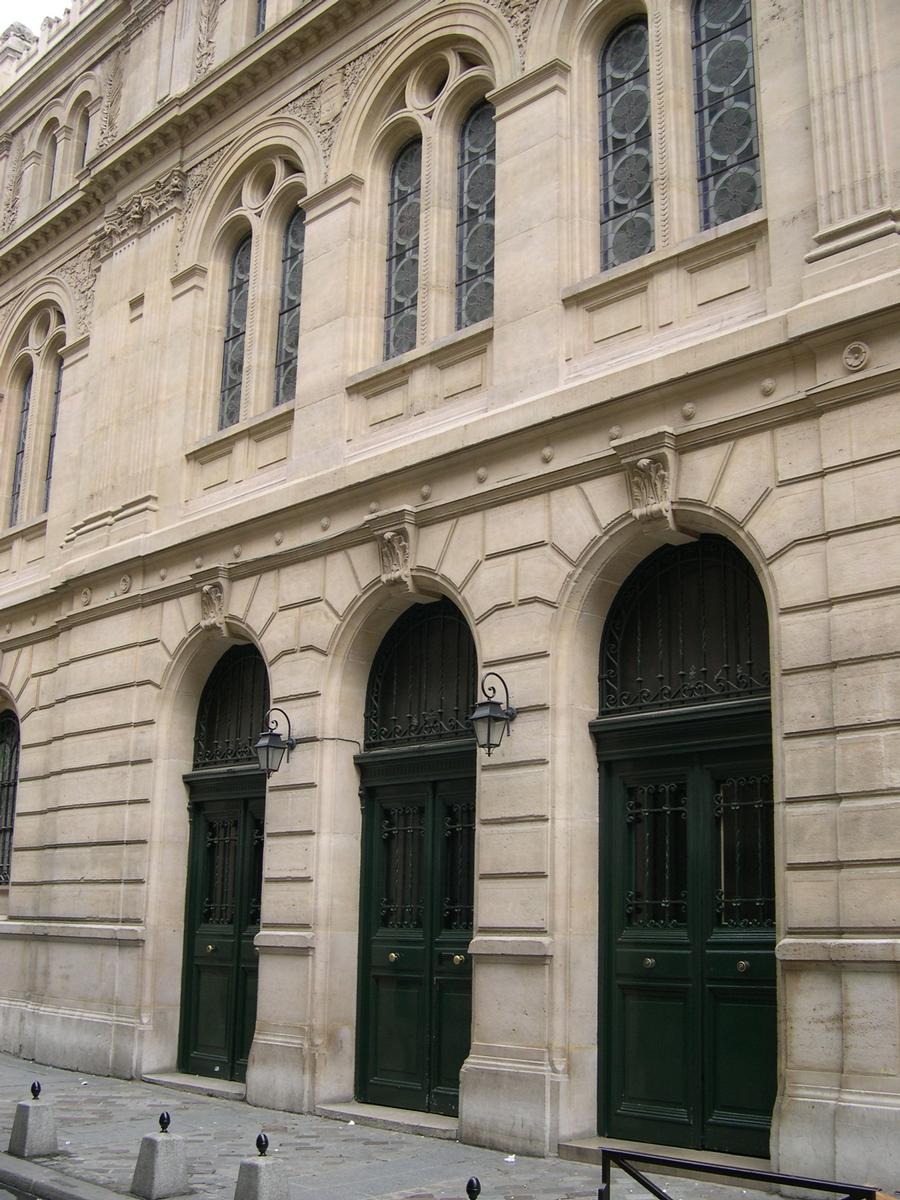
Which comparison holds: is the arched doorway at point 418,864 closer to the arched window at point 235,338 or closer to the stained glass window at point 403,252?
the stained glass window at point 403,252

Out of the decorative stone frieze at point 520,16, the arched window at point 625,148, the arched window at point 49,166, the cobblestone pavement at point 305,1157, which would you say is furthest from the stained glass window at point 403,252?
the arched window at point 49,166

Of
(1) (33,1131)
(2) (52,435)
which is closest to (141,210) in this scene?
(2) (52,435)

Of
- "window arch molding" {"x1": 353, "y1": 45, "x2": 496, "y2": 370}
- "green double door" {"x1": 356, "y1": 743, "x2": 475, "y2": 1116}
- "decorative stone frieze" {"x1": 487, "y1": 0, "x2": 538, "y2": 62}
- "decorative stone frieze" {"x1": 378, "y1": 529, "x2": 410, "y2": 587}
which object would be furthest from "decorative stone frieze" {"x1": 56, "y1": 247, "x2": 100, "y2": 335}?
"green double door" {"x1": 356, "y1": 743, "x2": 475, "y2": 1116}

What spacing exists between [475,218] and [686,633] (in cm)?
571

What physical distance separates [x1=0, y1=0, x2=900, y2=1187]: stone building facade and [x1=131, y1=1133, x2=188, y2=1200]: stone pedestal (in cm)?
305

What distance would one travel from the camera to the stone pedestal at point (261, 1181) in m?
8.52

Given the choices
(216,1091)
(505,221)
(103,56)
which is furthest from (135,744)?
(103,56)

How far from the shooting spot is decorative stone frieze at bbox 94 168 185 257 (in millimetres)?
19062

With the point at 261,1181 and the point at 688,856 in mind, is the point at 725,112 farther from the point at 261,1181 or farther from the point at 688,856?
the point at 261,1181

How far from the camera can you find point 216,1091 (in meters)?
14.7

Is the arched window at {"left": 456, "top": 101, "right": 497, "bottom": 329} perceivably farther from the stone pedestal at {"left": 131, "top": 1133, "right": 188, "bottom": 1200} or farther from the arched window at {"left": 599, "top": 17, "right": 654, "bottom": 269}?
the stone pedestal at {"left": 131, "top": 1133, "right": 188, "bottom": 1200}

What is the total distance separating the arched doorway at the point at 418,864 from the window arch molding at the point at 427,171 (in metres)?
3.43

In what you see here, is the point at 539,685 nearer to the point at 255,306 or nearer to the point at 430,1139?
the point at 430,1139

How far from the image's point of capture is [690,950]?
1123 cm
